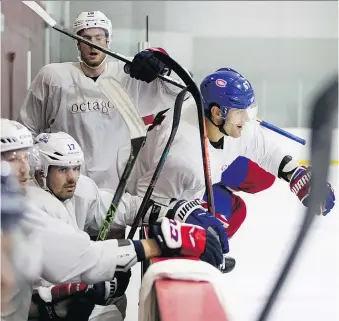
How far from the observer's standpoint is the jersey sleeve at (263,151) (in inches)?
71.7

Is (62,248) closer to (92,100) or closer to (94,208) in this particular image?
(94,208)

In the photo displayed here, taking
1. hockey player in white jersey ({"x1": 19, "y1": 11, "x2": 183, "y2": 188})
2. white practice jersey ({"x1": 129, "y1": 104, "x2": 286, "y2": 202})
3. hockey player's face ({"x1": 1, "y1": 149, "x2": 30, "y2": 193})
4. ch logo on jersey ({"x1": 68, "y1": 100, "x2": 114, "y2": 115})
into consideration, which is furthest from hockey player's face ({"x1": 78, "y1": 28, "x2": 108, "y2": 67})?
hockey player's face ({"x1": 1, "y1": 149, "x2": 30, "y2": 193})

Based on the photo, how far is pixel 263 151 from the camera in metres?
1.88

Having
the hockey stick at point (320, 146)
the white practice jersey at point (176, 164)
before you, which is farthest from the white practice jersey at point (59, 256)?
the hockey stick at point (320, 146)

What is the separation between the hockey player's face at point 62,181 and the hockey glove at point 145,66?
26cm

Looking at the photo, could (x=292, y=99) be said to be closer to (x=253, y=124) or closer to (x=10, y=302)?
(x=253, y=124)

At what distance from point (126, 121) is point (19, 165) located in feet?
1.56

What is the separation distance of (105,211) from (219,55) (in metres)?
1.24

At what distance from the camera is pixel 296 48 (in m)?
3.04

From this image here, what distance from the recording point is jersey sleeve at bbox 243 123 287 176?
1.82 meters

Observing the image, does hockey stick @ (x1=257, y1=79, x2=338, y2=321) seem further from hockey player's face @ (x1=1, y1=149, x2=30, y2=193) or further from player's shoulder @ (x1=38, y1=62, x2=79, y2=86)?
player's shoulder @ (x1=38, y1=62, x2=79, y2=86)

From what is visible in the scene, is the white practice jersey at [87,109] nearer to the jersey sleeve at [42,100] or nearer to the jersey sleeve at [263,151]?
the jersey sleeve at [42,100]

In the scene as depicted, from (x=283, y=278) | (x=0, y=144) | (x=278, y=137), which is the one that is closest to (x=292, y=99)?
(x=278, y=137)

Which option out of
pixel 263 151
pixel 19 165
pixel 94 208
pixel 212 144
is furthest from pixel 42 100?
pixel 263 151
